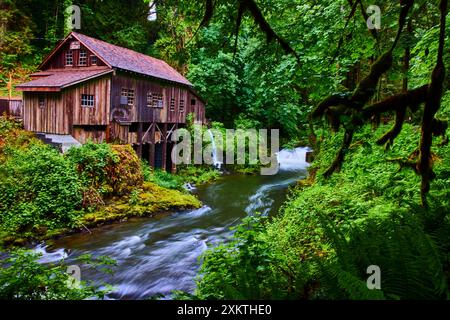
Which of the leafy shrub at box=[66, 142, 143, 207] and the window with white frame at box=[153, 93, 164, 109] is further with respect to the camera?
the window with white frame at box=[153, 93, 164, 109]

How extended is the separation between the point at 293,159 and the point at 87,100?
727 inches

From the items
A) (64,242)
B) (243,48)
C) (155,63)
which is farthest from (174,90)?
(64,242)

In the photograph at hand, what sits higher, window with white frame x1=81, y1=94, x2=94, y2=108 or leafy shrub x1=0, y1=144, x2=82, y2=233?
window with white frame x1=81, y1=94, x2=94, y2=108

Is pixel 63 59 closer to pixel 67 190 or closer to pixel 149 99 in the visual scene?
pixel 149 99

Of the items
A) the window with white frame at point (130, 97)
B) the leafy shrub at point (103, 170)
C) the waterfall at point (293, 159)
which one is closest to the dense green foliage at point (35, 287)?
the leafy shrub at point (103, 170)

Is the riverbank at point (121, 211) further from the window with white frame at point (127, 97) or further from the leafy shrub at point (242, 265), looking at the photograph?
the leafy shrub at point (242, 265)

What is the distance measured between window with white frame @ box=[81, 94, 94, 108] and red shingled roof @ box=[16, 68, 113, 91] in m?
1.07

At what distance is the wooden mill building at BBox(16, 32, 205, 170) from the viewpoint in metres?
18.6

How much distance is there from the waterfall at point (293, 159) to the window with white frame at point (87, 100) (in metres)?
16.2

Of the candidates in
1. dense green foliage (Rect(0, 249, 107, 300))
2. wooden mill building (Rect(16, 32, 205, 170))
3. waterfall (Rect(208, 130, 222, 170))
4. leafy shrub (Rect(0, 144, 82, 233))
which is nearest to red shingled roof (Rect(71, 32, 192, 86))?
wooden mill building (Rect(16, 32, 205, 170))

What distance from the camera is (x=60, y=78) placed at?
1914 centimetres

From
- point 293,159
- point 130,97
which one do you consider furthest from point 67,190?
point 293,159

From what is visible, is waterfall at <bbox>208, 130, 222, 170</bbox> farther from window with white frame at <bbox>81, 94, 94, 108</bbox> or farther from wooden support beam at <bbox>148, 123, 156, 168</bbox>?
window with white frame at <bbox>81, 94, 94, 108</bbox>

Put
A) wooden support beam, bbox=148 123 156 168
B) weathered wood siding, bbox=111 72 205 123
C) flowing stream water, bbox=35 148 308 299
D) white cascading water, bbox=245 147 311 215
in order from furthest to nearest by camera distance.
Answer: wooden support beam, bbox=148 123 156 168 < weathered wood siding, bbox=111 72 205 123 < white cascading water, bbox=245 147 311 215 < flowing stream water, bbox=35 148 308 299
